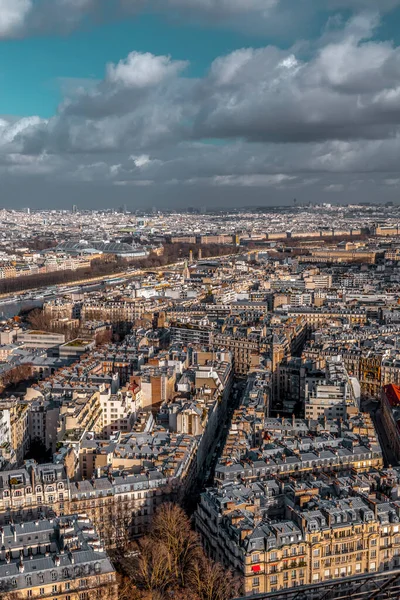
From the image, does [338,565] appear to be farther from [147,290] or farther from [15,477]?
[147,290]

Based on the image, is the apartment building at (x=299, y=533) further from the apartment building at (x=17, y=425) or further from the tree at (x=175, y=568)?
the apartment building at (x=17, y=425)

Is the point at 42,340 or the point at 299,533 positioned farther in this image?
the point at 42,340

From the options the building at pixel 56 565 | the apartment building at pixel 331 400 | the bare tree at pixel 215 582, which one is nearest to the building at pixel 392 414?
the apartment building at pixel 331 400

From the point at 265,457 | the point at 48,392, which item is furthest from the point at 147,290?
the point at 265,457

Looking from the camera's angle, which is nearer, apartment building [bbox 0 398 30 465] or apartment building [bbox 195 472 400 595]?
apartment building [bbox 195 472 400 595]

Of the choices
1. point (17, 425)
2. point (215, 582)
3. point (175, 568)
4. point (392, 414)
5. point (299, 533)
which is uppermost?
point (299, 533)

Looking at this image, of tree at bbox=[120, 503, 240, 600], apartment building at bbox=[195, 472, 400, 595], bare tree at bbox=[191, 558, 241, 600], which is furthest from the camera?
apartment building at bbox=[195, 472, 400, 595]

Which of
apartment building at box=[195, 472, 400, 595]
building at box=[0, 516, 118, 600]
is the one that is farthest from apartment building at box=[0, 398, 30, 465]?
apartment building at box=[195, 472, 400, 595]

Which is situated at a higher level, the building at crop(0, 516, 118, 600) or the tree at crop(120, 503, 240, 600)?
the building at crop(0, 516, 118, 600)

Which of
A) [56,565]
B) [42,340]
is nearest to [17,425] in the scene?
[56,565]

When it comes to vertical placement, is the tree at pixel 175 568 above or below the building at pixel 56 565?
below

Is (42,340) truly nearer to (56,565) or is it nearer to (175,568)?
(175,568)

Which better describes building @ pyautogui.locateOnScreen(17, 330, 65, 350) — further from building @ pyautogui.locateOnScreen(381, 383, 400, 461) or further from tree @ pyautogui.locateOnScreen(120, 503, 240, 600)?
tree @ pyautogui.locateOnScreen(120, 503, 240, 600)
